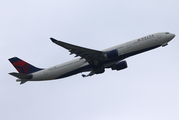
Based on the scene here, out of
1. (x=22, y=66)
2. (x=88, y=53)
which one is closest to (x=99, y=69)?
(x=88, y=53)

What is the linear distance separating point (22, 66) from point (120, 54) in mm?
18171

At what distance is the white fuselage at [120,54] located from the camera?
138 ft

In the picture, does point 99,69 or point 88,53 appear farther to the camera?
point 99,69

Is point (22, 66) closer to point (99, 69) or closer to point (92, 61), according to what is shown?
point (92, 61)

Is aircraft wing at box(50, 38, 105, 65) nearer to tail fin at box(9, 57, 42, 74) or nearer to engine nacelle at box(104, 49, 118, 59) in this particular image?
engine nacelle at box(104, 49, 118, 59)

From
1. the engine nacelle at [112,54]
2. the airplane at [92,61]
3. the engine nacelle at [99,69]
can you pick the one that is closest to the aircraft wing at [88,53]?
→ the airplane at [92,61]

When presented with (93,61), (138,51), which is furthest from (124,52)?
(93,61)

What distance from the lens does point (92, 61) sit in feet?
143

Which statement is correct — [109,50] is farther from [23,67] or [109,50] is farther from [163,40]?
[23,67]

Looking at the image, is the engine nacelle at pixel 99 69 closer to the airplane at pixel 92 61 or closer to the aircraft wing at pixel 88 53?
the airplane at pixel 92 61

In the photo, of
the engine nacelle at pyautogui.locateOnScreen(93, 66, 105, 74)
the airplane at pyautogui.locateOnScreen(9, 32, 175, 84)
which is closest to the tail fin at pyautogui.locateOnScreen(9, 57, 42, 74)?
the airplane at pyautogui.locateOnScreen(9, 32, 175, 84)

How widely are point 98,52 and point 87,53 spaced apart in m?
1.79

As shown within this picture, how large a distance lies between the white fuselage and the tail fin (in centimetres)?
219

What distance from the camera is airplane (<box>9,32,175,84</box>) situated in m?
42.0
